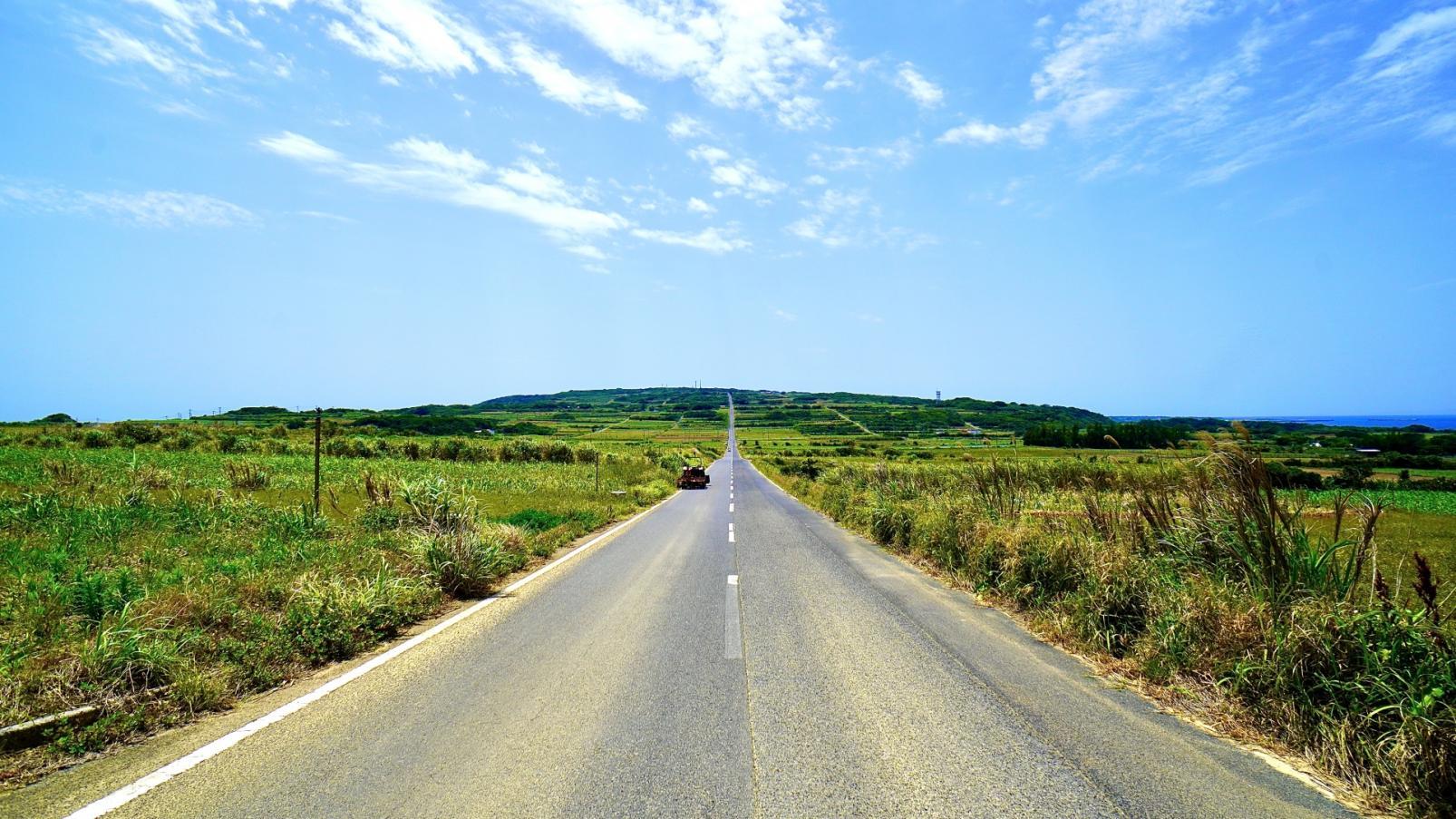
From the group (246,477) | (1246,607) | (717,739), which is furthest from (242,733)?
(246,477)

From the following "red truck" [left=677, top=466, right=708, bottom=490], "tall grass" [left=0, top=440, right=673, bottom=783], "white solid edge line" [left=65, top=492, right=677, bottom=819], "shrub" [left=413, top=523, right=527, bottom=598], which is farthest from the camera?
"red truck" [left=677, top=466, right=708, bottom=490]

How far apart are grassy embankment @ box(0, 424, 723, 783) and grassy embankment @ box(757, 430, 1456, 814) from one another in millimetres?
7676

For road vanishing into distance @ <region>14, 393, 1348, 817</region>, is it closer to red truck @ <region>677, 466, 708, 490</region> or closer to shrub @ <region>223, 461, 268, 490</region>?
shrub @ <region>223, 461, 268, 490</region>

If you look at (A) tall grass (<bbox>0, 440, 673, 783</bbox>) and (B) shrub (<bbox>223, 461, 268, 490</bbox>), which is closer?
(A) tall grass (<bbox>0, 440, 673, 783</bbox>)

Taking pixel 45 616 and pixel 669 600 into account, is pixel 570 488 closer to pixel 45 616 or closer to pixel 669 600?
pixel 669 600

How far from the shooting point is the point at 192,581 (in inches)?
305

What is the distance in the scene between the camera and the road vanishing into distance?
374 centimetres

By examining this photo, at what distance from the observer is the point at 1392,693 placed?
13.9 ft

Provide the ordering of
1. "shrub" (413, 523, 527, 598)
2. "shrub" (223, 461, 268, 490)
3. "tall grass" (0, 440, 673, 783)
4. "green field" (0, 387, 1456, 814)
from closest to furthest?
"green field" (0, 387, 1456, 814) → "tall grass" (0, 440, 673, 783) → "shrub" (413, 523, 527, 598) → "shrub" (223, 461, 268, 490)

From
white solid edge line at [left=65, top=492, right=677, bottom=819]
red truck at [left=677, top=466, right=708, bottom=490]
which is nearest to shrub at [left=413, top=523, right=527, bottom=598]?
white solid edge line at [left=65, top=492, right=677, bottom=819]

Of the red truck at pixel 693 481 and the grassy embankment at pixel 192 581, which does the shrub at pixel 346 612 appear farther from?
the red truck at pixel 693 481

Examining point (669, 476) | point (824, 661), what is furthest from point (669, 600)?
point (669, 476)

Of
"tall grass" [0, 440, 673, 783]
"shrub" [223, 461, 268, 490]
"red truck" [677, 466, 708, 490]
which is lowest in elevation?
"red truck" [677, 466, 708, 490]

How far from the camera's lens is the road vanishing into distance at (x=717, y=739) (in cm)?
374
